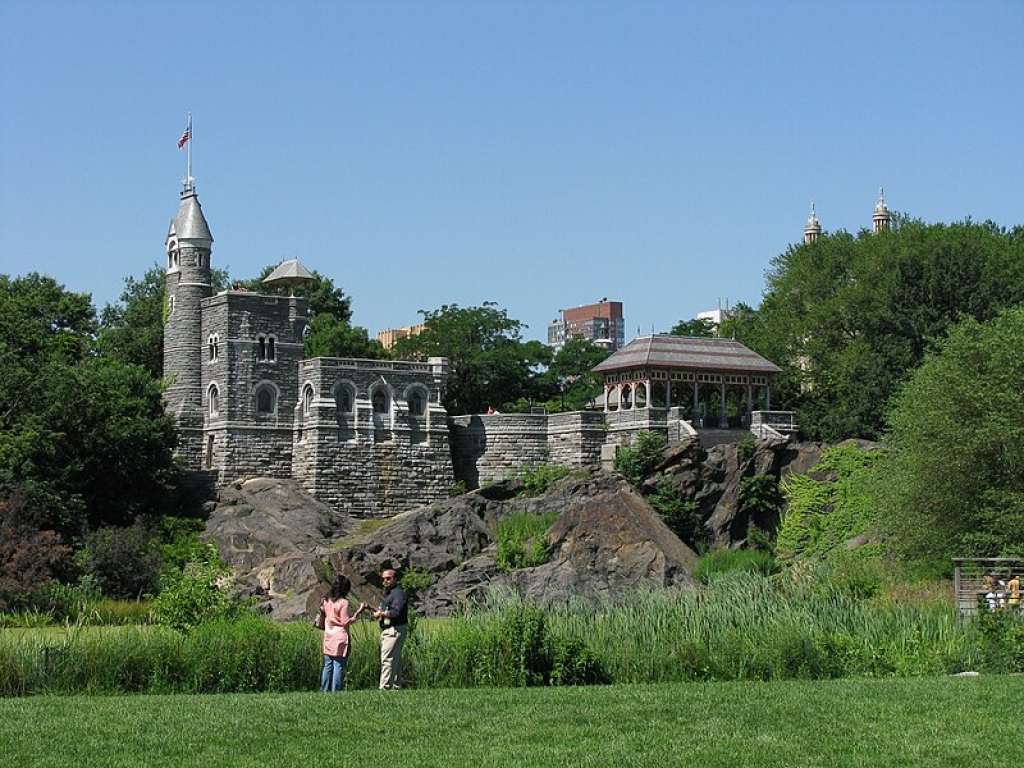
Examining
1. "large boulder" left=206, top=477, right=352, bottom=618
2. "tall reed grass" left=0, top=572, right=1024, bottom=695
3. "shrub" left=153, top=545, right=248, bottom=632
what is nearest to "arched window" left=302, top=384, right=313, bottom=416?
"large boulder" left=206, top=477, right=352, bottom=618

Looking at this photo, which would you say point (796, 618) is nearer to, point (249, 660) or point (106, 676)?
point (249, 660)

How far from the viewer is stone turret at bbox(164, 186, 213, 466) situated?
5684cm

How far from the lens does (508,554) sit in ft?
162

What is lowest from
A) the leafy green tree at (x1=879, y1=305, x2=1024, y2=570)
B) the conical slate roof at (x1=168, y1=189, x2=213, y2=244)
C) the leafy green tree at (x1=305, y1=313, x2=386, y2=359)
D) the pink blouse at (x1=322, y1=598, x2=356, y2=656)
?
the pink blouse at (x1=322, y1=598, x2=356, y2=656)

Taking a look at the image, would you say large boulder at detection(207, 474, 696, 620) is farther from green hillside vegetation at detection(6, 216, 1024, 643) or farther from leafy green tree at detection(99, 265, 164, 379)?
leafy green tree at detection(99, 265, 164, 379)

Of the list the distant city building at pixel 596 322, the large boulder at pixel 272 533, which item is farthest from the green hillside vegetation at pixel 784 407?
the distant city building at pixel 596 322

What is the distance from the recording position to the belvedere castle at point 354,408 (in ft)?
182

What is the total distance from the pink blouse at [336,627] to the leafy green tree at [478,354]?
48848 mm

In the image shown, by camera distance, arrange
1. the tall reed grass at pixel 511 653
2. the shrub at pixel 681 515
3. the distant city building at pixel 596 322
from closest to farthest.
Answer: the tall reed grass at pixel 511 653, the shrub at pixel 681 515, the distant city building at pixel 596 322

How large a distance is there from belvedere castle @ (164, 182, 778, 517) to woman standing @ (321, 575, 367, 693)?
32.2m

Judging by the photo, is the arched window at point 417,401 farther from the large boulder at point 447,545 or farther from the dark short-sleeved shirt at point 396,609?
the dark short-sleeved shirt at point 396,609

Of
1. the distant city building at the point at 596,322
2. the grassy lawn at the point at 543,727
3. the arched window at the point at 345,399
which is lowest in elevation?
the grassy lawn at the point at 543,727

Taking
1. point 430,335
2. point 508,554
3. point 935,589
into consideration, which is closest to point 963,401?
point 935,589

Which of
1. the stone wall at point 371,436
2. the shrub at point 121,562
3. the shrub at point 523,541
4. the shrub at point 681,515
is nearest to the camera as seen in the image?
the shrub at point 121,562
